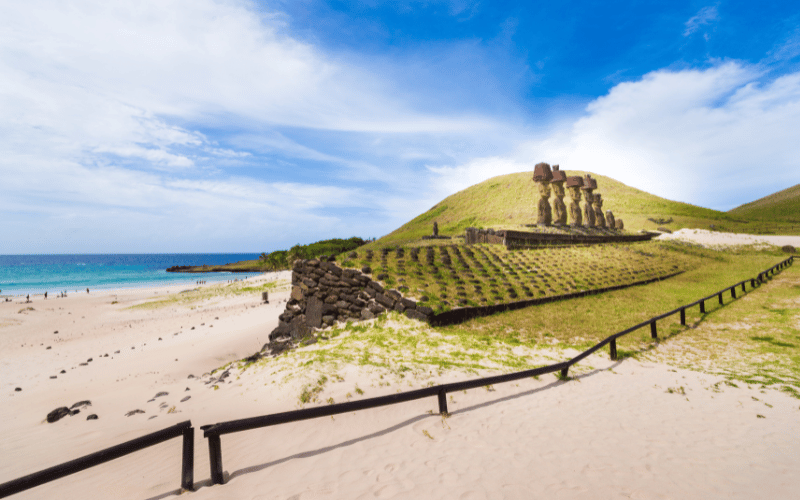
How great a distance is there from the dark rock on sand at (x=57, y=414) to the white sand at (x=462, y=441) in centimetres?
20

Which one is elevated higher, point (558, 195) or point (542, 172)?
point (542, 172)

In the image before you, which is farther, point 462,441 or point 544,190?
point 544,190

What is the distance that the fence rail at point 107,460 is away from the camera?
10.8ft

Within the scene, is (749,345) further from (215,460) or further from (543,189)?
(543,189)

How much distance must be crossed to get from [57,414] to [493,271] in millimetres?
16505

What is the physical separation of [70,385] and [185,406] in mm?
7054

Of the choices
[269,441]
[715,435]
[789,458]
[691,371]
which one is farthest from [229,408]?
[691,371]

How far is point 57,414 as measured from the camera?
8.78 metres

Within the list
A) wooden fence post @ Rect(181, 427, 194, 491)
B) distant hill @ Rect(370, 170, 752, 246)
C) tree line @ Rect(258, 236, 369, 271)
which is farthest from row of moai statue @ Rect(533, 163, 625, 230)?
tree line @ Rect(258, 236, 369, 271)

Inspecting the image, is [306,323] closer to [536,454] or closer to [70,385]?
[70,385]

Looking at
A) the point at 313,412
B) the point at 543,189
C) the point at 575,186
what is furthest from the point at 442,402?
the point at 575,186

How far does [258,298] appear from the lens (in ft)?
108

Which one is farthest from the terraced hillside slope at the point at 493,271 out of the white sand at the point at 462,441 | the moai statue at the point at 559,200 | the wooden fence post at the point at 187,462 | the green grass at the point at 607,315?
the moai statue at the point at 559,200

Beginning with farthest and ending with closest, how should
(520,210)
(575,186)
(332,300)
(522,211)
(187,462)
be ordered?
(520,210) < (522,211) < (575,186) < (332,300) < (187,462)
